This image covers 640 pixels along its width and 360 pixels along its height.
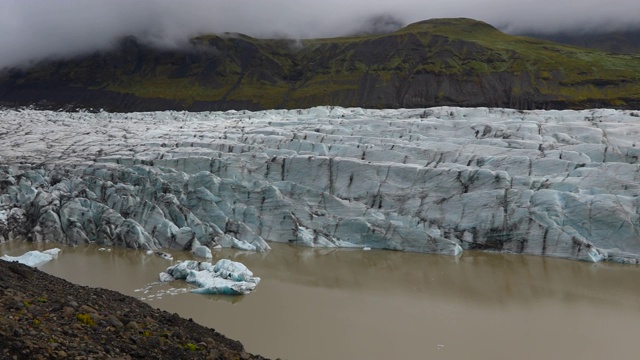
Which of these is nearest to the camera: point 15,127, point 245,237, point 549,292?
point 549,292

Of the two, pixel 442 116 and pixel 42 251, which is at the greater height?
pixel 442 116

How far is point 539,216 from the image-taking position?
19.1 m

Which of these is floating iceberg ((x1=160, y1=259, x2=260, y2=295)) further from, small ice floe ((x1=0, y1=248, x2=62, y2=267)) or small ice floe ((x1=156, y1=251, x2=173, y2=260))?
small ice floe ((x1=0, y1=248, x2=62, y2=267))

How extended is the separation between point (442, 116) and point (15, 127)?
23.2 metres

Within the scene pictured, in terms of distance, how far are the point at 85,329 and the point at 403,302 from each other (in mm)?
9023

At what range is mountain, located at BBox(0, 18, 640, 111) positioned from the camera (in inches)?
2323

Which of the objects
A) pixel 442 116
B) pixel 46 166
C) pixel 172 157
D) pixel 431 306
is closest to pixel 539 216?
pixel 431 306

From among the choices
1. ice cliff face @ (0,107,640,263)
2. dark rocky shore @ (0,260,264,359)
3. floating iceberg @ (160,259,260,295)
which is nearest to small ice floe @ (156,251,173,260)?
ice cliff face @ (0,107,640,263)

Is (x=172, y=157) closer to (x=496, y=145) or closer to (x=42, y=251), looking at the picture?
(x=42, y=251)

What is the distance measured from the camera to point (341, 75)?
66938 mm

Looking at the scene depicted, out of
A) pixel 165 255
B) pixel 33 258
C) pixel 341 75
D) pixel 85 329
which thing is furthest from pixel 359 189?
pixel 341 75

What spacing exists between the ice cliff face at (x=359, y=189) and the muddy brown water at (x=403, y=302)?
81 cm

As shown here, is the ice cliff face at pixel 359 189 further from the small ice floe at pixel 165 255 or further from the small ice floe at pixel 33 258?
the small ice floe at pixel 33 258

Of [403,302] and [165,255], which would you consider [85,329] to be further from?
[165,255]
